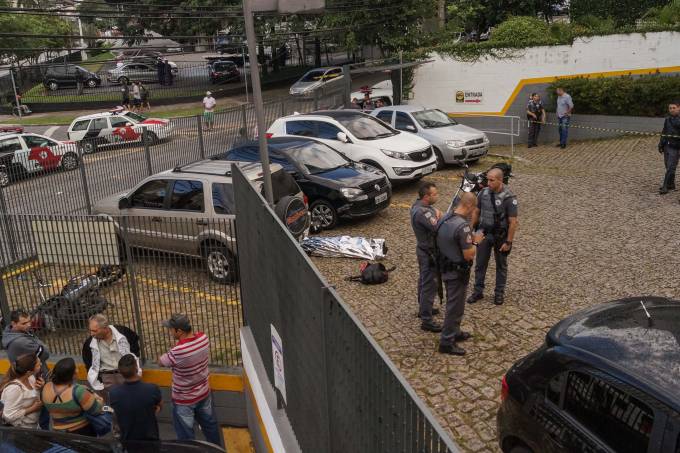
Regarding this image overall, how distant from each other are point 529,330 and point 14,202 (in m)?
9.06

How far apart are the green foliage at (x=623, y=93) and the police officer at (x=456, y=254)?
14102 mm

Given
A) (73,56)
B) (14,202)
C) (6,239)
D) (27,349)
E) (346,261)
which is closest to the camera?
(27,349)

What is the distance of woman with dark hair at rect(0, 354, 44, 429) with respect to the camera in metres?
5.66

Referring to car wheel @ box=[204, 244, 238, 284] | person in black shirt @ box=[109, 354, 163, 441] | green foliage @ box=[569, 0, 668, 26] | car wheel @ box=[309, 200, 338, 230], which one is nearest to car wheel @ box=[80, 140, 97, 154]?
car wheel @ box=[309, 200, 338, 230]

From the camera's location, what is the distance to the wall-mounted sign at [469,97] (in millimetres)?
20859

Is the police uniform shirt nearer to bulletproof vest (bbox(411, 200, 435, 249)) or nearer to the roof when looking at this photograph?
bulletproof vest (bbox(411, 200, 435, 249))

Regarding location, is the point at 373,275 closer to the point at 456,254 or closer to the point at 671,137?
the point at 456,254

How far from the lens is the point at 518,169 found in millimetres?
16125

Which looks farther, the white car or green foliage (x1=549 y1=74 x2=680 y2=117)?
green foliage (x1=549 y1=74 x2=680 y2=117)

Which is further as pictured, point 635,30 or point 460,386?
point 635,30

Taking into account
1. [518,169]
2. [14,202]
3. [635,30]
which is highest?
[635,30]

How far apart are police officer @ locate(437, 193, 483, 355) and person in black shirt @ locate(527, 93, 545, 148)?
1334cm

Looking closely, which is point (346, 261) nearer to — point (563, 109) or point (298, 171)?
point (298, 171)

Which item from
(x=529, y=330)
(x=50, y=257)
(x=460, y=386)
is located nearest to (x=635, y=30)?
(x=529, y=330)
